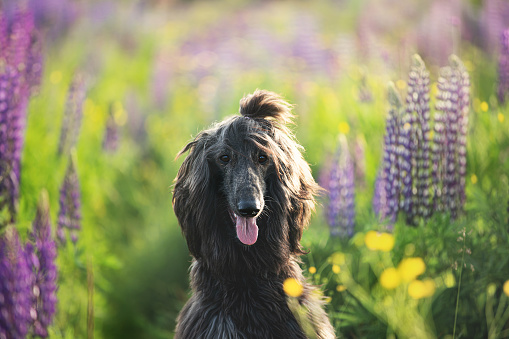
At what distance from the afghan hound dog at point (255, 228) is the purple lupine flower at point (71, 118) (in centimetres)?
238

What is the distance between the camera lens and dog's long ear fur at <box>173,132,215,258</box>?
242cm

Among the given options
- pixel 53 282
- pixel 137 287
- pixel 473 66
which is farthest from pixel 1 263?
pixel 473 66

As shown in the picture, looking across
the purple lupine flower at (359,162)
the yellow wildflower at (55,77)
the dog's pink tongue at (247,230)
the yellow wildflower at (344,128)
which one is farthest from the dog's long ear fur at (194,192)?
the yellow wildflower at (55,77)

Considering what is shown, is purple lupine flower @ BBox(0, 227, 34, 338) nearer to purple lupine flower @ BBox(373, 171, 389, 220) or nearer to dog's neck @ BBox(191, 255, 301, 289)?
dog's neck @ BBox(191, 255, 301, 289)

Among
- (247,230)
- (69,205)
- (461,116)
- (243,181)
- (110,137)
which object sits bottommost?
(69,205)

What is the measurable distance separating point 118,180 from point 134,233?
127 cm

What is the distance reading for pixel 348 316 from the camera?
107 inches

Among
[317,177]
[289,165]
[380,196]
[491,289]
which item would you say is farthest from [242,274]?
[317,177]

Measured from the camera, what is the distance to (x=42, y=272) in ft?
9.53

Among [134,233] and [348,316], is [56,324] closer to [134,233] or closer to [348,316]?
[134,233]

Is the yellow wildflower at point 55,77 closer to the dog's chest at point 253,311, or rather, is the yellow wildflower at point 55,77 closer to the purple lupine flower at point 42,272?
the purple lupine flower at point 42,272

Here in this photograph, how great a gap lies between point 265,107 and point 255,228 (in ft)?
2.17

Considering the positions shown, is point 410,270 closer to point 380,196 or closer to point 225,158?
point 225,158

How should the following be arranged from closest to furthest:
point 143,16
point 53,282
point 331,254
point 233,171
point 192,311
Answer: point 233,171, point 192,311, point 53,282, point 331,254, point 143,16
